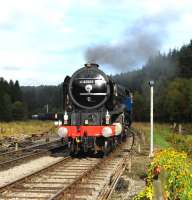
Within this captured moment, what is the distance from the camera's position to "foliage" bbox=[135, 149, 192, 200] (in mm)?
6798

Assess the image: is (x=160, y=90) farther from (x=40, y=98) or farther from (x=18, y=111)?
(x=40, y=98)

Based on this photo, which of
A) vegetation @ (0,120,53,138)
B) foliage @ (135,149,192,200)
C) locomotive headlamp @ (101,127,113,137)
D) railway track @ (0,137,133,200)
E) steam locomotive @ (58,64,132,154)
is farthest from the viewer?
vegetation @ (0,120,53,138)

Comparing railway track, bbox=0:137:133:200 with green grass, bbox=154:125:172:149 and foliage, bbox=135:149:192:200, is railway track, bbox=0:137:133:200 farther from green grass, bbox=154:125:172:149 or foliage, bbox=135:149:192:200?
green grass, bbox=154:125:172:149

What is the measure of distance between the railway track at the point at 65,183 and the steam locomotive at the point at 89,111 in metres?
1.82

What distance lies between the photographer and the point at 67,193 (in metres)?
10.4

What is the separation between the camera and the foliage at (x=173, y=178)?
680 cm

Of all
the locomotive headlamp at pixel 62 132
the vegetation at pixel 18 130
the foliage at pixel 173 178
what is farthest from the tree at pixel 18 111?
the foliage at pixel 173 178

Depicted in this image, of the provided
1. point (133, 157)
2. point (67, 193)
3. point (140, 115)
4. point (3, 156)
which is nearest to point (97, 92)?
point (133, 157)

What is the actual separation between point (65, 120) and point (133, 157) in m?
3.07

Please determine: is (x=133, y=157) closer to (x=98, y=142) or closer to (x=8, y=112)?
(x=98, y=142)

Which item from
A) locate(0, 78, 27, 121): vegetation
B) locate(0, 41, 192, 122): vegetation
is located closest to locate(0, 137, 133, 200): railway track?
locate(0, 41, 192, 122): vegetation

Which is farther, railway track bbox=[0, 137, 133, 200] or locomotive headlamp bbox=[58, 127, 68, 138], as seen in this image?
locomotive headlamp bbox=[58, 127, 68, 138]

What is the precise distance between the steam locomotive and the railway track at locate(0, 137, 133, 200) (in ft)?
5.96

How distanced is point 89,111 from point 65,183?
23.6 feet
